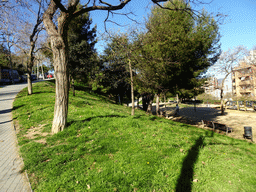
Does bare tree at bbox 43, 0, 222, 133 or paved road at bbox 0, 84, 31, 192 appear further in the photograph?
bare tree at bbox 43, 0, 222, 133

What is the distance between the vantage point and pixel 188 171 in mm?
3859

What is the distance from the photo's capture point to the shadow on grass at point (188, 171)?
133 inches

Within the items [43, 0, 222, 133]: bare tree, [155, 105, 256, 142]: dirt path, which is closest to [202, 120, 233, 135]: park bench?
[155, 105, 256, 142]: dirt path

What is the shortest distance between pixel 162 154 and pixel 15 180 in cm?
384

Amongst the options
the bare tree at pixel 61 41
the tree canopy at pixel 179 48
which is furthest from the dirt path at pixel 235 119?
the bare tree at pixel 61 41

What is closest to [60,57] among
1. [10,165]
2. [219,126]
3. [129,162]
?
[10,165]

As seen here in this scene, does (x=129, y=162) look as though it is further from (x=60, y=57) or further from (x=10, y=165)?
(x=60, y=57)

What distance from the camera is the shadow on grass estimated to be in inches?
133

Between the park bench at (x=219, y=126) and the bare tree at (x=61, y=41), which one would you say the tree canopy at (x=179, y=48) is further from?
the bare tree at (x=61, y=41)

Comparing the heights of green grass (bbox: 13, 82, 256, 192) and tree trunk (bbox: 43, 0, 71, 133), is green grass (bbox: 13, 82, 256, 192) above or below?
below

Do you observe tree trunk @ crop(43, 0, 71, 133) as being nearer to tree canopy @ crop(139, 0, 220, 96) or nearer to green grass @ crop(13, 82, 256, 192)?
green grass @ crop(13, 82, 256, 192)

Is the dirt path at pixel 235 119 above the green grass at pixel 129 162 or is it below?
below

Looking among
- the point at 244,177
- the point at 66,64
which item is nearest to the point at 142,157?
the point at 244,177

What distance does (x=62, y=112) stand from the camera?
5.73 meters
